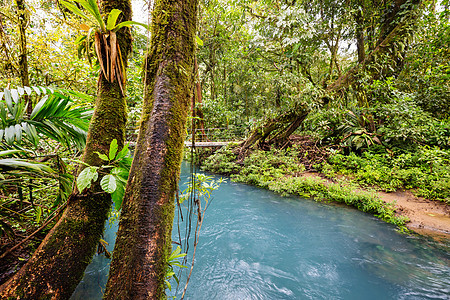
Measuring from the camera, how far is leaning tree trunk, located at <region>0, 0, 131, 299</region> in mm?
915

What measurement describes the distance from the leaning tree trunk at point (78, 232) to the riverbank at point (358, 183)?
4.72m

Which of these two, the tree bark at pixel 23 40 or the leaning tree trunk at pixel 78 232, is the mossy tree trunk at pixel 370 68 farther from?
the tree bark at pixel 23 40

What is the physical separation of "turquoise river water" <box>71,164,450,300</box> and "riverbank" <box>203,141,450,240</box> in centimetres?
38

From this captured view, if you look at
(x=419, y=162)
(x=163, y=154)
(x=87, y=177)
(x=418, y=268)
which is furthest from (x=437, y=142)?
(x=87, y=177)

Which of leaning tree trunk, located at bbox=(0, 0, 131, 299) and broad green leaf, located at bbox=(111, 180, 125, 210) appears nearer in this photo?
leaning tree trunk, located at bbox=(0, 0, 131, 299)

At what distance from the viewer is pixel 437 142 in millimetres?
5035

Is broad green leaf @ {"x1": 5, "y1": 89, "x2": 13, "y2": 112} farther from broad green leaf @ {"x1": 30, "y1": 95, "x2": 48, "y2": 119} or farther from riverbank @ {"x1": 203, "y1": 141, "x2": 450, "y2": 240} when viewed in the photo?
Result: riverbank @ {"x1": 203, "y1": 141, "x2": 450, "y2": 240}

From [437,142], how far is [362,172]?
7.30 ft

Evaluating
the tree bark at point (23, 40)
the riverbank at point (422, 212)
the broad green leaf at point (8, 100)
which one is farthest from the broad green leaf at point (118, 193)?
the riverbank at point (422, 212)

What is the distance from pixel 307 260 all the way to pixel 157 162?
9.89 feet

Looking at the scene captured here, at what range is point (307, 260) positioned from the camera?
284 cm

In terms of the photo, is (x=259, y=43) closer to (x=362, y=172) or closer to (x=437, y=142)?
(x=362, y=172)

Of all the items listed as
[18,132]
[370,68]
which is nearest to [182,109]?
[18,132]

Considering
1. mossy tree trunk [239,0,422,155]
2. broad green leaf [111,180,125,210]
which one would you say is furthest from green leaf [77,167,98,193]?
mossy tree trunk [239,0,422,155]
